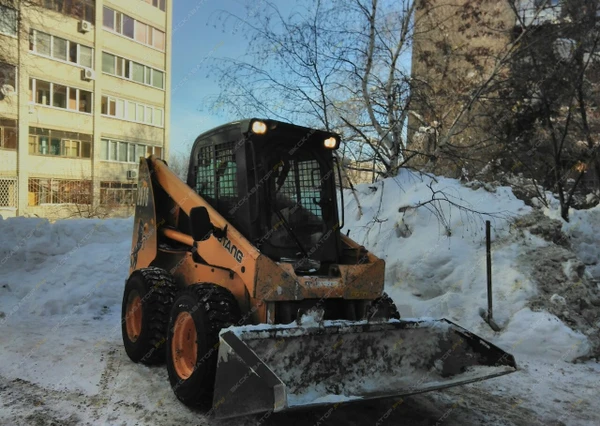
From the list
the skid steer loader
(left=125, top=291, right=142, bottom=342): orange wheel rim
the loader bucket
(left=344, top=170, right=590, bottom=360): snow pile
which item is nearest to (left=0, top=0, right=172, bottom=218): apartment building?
(left=344, top=170, right=590, bottom=360): snow pile

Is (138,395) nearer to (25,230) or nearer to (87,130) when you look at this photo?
(25,230)

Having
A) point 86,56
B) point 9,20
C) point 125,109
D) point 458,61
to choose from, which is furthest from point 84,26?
point 458,61

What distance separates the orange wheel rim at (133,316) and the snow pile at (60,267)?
229 cm

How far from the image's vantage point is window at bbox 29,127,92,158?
28016 millimetres

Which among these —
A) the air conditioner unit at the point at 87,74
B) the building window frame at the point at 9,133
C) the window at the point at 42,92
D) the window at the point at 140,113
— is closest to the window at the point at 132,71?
the air conditioner unit at the point at 87,74

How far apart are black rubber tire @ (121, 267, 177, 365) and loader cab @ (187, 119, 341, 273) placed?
1.05 meters

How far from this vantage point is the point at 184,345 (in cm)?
459

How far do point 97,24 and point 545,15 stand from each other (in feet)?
87.0

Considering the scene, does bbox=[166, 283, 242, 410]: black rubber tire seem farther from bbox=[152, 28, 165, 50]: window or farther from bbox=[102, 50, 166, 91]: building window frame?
bbox=[152, 28, 165, 50]: window

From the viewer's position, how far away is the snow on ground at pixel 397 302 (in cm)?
436

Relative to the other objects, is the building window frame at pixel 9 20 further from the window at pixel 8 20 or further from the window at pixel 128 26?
the window at pixel 128 26

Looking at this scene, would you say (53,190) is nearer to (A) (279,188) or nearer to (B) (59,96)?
(B) (59,96)

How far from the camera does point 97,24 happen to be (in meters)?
30.1

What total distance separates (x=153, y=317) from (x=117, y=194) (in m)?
24.1
